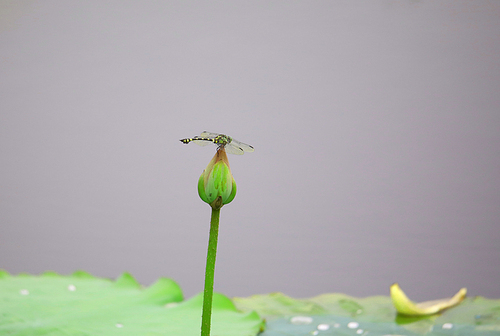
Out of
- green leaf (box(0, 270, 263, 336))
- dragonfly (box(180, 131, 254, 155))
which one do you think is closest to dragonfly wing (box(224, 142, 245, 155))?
dragonfly (box(180, 131, 254, 155))

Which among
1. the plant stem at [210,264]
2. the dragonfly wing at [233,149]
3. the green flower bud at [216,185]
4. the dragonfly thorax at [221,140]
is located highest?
the dragonfly wing at [233,149]

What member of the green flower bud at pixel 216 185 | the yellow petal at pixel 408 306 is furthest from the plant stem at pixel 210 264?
the yellow petal at pixel 408 306

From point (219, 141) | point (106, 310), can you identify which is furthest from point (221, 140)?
point (106, 310)

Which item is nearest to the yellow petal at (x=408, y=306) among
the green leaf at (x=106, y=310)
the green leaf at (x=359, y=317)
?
the green leaf at (x=359, y=317)

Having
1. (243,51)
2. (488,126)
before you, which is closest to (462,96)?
(488,126)

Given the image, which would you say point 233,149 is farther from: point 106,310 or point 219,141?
point 106,310

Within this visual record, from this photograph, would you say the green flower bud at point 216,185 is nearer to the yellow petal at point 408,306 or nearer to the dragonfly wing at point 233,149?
the dragonfly wing at point 233,149

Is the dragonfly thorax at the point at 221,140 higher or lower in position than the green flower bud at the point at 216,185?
higher

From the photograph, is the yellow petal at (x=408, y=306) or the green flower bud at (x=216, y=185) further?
the yellow petal at (x=408, y=306)
